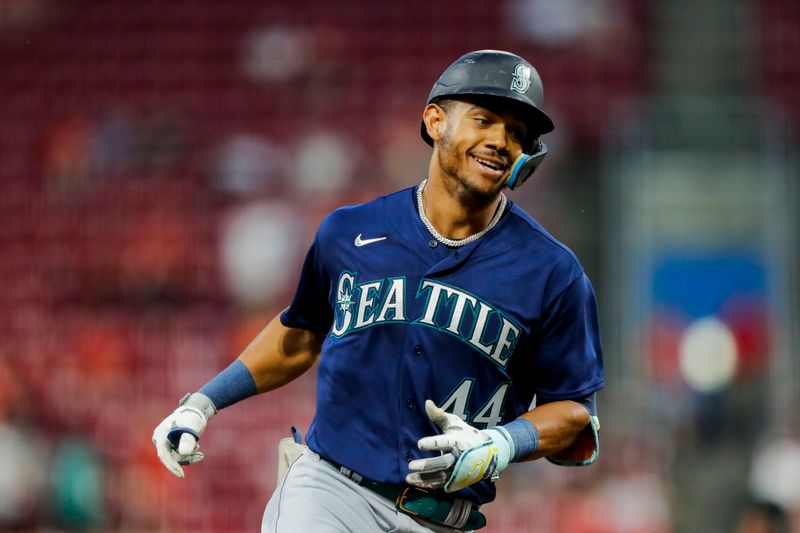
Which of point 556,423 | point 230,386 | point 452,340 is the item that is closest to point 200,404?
point 230,386

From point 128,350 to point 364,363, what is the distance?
6.21 m

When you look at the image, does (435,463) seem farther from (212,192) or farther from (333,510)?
(212,192)

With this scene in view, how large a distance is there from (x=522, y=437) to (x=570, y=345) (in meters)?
0.27

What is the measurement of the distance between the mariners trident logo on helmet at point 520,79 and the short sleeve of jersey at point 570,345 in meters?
0.48

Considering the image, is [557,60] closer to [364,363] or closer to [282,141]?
[282,141]

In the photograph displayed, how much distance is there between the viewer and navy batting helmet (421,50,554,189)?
124 inches

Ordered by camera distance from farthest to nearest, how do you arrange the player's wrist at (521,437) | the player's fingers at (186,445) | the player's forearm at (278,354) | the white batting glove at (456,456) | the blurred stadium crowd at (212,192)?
the blurred stadium crowd at (212,192) → the player's forearm at (278,354) → the player's fingers at (186,445) → the player's wrist at (521,437) → the white batting glove at (456,456)

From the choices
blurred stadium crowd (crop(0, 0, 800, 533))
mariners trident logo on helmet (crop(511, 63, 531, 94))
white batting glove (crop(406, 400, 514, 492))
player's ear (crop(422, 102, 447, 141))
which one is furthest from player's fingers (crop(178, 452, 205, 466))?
blurred stadium crowd (crop(0, 0, 800, 533))

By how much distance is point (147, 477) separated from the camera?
8.46 meters

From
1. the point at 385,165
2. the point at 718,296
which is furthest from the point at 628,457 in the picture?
the point at 385,165

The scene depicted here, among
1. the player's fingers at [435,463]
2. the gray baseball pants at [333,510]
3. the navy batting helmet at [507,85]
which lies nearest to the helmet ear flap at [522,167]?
the navy batting helmet at [507,85]

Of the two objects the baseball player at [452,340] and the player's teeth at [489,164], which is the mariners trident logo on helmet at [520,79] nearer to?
the baseball player at [452,340]

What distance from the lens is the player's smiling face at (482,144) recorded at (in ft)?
10.5

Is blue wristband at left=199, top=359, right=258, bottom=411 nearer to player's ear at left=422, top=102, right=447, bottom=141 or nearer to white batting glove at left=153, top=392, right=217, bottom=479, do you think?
white batting glove at left=153, top=392, right=217, bottom=479
